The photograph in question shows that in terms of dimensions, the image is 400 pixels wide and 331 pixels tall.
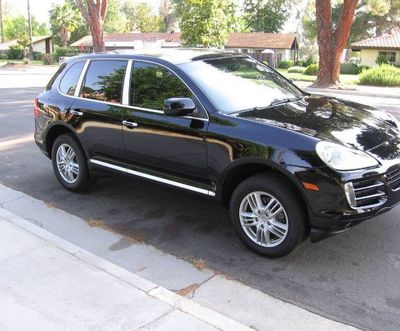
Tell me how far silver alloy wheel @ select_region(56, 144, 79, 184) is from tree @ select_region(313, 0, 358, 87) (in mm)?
17648

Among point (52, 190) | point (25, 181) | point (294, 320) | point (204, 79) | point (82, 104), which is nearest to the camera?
point (294, 320)

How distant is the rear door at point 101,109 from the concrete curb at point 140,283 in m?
1.12

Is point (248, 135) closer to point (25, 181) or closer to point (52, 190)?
point (52, 190)

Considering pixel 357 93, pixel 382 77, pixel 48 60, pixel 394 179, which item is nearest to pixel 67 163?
pixel 394 179

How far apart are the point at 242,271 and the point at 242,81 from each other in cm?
195

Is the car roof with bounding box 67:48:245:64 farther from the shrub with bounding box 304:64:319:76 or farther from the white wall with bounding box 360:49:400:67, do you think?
the white wall with bounding box 360:49:400:67

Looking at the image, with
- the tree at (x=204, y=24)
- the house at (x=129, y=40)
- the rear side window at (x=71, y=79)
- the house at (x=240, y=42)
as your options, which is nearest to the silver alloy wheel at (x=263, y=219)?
the rear side window at (x=71, y=79)

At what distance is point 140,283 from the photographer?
3773mm

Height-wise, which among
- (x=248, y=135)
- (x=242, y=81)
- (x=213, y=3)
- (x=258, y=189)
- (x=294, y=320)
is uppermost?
(x=213, y=3)

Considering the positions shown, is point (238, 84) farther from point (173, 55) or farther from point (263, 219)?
→ point (263, 219)

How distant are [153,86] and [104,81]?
0.80 meters

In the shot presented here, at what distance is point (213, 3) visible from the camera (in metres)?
30.4

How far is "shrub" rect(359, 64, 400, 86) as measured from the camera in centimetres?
2380

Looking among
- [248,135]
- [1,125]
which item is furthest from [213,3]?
[248,135]
